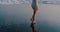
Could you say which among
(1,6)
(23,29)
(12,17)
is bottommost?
(23,29)

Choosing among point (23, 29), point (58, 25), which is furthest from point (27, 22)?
point (58, 25)

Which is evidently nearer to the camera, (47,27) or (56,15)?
(47,27)

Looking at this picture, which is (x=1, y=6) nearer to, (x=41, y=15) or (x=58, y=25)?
(x=41, y=15)

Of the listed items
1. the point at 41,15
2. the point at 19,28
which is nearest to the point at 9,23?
the point at 19,28

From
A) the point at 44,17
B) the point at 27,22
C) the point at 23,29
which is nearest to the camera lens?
the point at 23,29

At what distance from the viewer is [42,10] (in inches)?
83.5

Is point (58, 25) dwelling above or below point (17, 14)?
below

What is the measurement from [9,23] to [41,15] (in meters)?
0.55

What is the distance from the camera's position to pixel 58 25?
192cm

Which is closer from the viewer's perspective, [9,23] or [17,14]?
[9,23]

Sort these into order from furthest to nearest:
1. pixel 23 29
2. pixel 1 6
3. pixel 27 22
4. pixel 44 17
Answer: pixel 1 6 → pixel 44 17 → pixel 27 22 → pixel 23 29

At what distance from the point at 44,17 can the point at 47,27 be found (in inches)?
10.0

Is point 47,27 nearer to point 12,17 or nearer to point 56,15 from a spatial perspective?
point 56,15

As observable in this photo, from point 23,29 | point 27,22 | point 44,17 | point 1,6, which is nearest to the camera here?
point 23,29
